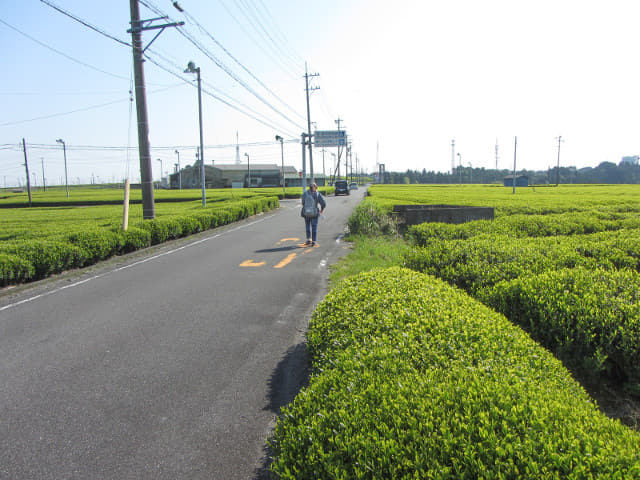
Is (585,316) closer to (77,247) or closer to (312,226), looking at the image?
(312,226)

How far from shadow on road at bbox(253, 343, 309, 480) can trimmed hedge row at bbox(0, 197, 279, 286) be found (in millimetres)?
6727

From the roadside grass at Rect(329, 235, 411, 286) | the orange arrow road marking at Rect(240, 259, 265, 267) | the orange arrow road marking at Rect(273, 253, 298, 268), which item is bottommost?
the orange arrow road marking at Rect(240, 259, 265, 267)

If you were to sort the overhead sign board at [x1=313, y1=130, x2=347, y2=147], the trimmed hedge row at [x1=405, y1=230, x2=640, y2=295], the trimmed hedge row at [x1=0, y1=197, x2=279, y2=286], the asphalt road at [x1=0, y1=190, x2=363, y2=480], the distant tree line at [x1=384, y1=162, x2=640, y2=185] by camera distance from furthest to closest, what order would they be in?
the distant tree line at [x1=384, y1=162, x2=640, y2=185] < the overhead sign board at [x1=313, y1=130, x2=347, y2=147] < the trimmed hedge row at [x1=0, y1=197, x2=279, y2=286] < the trimmed hedge row at [x1=405, y1=230, x2=640, y2=295] < the asphalt road at [x1=0, y1=190, x2=363, y2=480]

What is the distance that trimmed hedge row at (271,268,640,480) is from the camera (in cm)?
177

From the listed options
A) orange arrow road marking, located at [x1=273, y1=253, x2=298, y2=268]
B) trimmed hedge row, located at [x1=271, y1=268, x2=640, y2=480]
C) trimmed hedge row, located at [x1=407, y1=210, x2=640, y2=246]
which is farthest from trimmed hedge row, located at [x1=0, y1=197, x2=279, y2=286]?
trimmed hedge row, located at [x1=407, y1=210, x2=640, y2=246]

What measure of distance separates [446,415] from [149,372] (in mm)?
3288

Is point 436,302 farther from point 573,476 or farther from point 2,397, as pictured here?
point 2,397

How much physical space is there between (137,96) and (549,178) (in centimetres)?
12213

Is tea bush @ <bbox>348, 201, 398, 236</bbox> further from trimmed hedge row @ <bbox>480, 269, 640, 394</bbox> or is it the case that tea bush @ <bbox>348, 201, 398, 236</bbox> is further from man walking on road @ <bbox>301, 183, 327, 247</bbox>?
trimmed hedge row @ <bbox>480, 269, 640, 394</bbox>

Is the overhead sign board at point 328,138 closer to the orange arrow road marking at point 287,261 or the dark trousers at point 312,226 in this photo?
the dark trousers at point 312,226

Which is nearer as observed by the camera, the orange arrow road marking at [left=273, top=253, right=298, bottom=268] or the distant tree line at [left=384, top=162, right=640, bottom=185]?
the orange arrow road marking at [left=273, top=253, right=298, bottom=268]

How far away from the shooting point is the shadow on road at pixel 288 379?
363cm

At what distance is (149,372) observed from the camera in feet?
13.8

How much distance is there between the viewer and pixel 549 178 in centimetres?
11306
